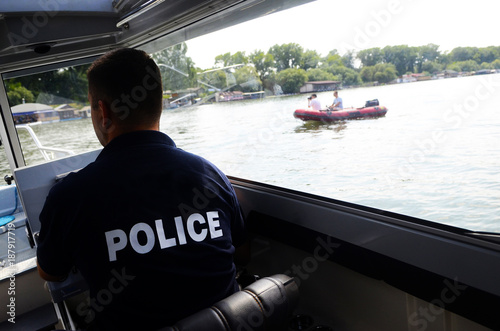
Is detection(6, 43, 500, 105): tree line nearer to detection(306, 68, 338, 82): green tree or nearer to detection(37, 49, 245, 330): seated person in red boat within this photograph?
detection(306, 68, 338, 82): green tree

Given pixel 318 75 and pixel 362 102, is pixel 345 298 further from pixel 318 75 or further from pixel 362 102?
pixel 318 75

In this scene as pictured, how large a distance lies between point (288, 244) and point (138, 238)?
3.64 ft

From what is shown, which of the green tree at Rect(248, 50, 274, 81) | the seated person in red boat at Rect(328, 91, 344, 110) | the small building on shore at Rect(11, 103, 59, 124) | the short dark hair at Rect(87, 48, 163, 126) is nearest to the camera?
the short dark hair at Rect(87, 48, 163, 126)

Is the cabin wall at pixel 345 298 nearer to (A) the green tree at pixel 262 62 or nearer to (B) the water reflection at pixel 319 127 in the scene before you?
(B) the water reflection at pixel 319 127

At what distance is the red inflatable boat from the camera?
5.98 ft

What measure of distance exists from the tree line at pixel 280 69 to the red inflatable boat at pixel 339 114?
5.3 inches

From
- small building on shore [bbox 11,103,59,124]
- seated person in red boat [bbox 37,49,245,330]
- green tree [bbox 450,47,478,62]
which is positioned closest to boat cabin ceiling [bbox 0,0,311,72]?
small building on shore [bbox 11,103,59,124]

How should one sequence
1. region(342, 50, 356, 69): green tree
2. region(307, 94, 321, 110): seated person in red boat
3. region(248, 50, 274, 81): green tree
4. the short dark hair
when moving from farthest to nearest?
region(248, 50, 274, 81): green tree
region(307, 94, 321, 110): seated person in red boat
region(342, 50, 356, 69): green tree
the short dark hair

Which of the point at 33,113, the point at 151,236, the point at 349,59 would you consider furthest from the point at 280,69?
the point at 33,113

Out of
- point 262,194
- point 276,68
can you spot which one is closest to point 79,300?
point 262,194

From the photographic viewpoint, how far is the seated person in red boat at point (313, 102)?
6.81 ft

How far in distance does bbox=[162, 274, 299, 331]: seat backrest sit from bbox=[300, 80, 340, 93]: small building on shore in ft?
3.83

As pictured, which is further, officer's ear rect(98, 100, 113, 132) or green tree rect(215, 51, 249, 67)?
green tree rect(215, 51, 249, 67)

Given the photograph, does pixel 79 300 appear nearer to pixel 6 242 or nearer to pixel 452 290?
pixel 6 242
